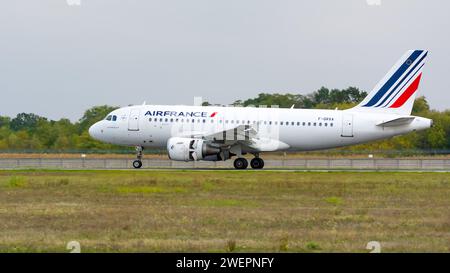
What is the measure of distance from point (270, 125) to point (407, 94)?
866 cm

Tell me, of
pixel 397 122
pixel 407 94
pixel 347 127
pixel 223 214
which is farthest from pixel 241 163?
pixel 223 214

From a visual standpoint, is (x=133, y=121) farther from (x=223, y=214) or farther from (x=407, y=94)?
(x=223, y=214)

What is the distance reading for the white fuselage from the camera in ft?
170

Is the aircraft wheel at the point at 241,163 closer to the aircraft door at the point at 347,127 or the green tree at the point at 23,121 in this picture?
the aircraft door at the point at 347,127

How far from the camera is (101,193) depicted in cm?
3209

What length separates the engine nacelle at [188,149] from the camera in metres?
49.0

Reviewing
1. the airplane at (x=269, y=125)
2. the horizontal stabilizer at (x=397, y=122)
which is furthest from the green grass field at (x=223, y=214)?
the airplane at (x=269, y=125)

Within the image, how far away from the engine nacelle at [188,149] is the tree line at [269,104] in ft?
79.7

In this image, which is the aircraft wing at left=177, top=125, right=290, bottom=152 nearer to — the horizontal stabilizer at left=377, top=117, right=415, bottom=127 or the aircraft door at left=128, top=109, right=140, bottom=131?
the aircraft door at left=128, top=109, right=140, bottom=131

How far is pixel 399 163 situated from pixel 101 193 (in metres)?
34.9

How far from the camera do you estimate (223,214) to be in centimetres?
2511

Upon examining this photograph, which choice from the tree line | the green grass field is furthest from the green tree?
the green grass field
